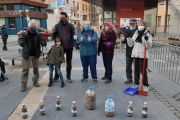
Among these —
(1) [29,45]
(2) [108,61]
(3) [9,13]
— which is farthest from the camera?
(3) [9,13]

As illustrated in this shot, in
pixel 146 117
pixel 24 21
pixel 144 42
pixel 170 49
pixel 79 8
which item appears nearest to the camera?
pixel 146 117

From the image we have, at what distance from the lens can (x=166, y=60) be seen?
531cm

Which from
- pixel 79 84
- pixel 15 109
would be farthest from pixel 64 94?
pixel 15 109

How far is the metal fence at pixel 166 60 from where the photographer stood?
4849 millimetres

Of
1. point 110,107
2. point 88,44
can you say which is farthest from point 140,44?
point 110,107

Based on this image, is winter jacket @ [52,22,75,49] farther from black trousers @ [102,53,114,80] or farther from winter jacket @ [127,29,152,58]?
winter jacket @ [127,29,152,58]

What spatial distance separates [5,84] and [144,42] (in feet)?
13.8

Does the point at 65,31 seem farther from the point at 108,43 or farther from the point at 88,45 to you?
the point at 108,43

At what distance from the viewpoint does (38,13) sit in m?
32.1

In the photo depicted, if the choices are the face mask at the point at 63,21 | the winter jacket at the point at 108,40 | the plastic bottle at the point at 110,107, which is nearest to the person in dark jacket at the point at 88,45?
the winter jacket at the point at 108,40

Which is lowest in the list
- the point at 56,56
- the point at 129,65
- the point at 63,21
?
the point at 129,65

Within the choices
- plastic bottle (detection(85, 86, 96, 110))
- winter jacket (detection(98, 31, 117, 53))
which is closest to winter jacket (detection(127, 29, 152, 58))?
winter jacket (detection(98, 31, 117, 53))

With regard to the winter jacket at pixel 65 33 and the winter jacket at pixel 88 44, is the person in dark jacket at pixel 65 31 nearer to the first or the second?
the winter jacket at pixel 65 33

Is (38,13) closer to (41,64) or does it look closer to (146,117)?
(41,64)
